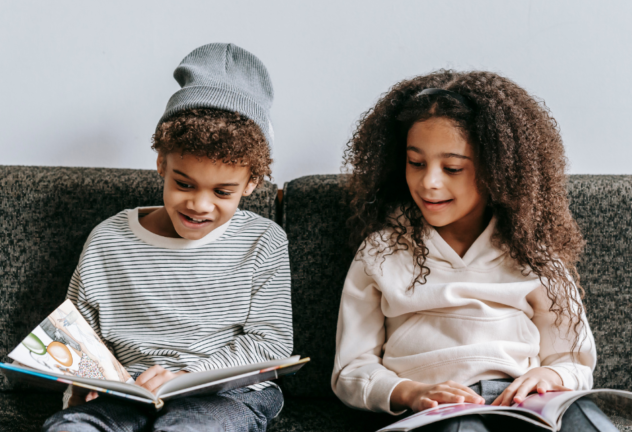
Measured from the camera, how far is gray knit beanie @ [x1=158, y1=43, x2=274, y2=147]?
3.28 ft

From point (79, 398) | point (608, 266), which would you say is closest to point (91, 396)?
point (79, 398)

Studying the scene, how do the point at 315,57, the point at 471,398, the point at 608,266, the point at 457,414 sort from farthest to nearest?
the point at 315,57 < the point at 608,266 < the point at 471,398 < the point at 457,414

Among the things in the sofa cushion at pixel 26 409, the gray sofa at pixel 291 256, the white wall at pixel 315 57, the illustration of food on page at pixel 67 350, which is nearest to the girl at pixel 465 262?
the gray sofa at pixel 291 256

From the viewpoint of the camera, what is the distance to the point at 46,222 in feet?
3.87

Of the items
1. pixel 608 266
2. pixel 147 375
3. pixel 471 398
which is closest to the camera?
pixel 471 398

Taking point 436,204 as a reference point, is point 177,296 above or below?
below

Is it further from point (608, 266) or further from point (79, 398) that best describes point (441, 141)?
point (79, 398)

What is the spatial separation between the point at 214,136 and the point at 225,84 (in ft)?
0.45

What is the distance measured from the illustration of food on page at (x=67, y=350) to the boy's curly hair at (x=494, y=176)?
538 millimetres

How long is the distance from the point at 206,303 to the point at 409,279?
41cm

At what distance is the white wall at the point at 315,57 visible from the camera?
1.23m

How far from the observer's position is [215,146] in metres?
0.96

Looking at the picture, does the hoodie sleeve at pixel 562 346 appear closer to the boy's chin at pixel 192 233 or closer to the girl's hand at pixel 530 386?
the girl's hand at pixel 530 386

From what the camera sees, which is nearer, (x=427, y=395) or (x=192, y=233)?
(x=427, y=395)
